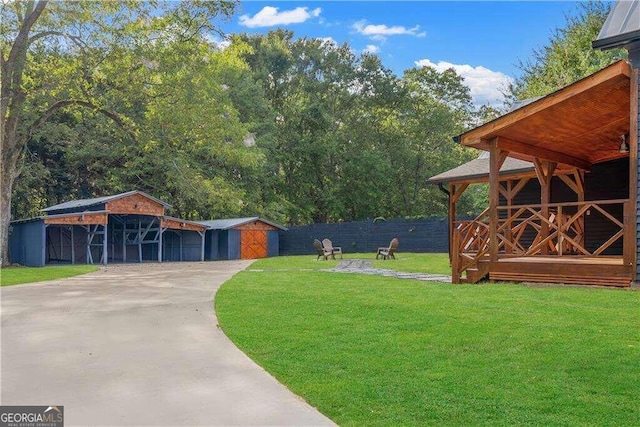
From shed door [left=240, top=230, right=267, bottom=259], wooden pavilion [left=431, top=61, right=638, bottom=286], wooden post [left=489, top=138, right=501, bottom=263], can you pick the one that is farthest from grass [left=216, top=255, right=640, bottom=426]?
shed door [left=240, top=230, right=267, bottom=259]

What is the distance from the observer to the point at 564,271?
872 cm

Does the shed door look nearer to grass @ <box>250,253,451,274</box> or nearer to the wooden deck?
grass @ <box>250,253,451,274</box>

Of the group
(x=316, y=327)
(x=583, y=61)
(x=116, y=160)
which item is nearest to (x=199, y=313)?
(x=316, y=327)

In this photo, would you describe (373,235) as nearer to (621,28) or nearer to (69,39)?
(69,39)

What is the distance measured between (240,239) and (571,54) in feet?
65.2

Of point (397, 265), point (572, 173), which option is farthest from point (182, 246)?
point (572, 173)

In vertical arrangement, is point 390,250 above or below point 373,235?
below

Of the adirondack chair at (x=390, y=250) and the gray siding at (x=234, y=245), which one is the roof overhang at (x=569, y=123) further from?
the gray siding at (x=234, y=245)

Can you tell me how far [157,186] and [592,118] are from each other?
26136mm

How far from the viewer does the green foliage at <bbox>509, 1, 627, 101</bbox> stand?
25438 millimetres

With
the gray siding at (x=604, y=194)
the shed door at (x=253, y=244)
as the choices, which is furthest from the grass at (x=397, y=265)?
the shed door at (x=253, y=244)

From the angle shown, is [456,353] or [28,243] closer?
[456,353]

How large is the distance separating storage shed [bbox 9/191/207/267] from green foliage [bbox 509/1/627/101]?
19491 mm

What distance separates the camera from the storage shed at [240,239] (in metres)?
28.6
